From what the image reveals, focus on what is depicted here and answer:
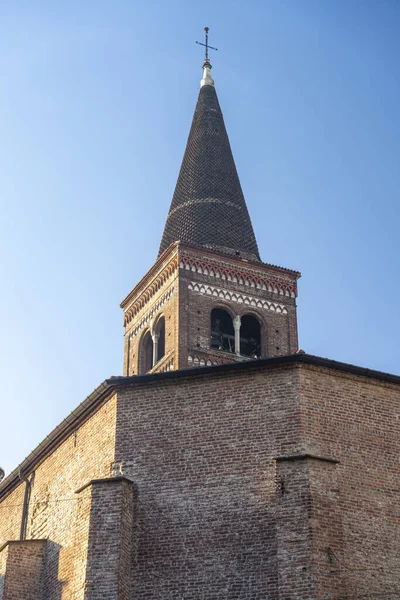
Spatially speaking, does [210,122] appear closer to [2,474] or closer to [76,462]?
[2,474]

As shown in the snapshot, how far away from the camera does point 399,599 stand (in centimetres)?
1513

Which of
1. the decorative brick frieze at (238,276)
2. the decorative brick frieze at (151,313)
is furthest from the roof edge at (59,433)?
the decorative brick frieze at (238,276)

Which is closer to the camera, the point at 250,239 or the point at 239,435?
the point at 239,435

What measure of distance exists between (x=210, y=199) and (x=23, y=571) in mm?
18998

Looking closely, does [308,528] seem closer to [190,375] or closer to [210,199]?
[190,375]

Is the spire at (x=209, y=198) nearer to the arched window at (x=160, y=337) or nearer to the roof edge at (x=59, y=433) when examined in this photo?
the arched window at (x=160, y=337)

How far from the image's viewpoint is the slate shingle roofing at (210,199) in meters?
34.2

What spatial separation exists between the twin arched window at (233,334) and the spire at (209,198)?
2.37 m

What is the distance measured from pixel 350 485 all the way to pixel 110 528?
385 centimetres

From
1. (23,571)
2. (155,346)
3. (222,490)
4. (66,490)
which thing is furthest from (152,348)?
(222,490)

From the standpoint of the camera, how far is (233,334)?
106 ft

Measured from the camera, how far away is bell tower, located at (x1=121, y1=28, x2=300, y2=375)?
31.6 metres

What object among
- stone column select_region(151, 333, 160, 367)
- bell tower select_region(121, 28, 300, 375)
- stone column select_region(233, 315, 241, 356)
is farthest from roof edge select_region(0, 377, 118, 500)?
stone column select_region(151, 333, 160, 367)

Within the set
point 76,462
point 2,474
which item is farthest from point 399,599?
point 2,474
